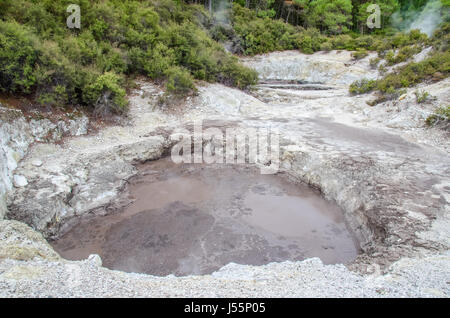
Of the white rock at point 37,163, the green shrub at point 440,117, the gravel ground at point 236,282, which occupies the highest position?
the green shrub at point 440,117

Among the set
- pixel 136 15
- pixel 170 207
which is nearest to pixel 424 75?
pixel 170 207

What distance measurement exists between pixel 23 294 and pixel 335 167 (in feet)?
31.3

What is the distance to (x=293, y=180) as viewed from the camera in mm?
11102

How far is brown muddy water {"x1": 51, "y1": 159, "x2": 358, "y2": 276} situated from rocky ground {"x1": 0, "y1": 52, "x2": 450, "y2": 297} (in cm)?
61

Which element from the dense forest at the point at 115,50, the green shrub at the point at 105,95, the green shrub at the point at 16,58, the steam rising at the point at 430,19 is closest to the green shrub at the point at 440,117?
the dense forest at the point at 115,50

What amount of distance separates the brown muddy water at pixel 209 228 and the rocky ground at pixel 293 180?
611mm

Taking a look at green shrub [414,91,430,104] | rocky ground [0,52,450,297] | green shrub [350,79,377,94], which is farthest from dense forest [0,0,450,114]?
green shrub [414,91,430,104]

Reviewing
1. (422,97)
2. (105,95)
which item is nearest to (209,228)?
(105,95)

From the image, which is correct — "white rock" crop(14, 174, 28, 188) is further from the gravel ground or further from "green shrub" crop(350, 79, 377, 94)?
"green shrub" crop(350, 79, 377, 94)

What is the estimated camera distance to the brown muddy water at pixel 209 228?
7273 mm

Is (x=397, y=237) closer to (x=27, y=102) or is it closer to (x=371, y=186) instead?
(x=371, y=186)

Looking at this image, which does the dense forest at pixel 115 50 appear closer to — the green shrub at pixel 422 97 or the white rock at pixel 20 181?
the green shrub at pixel 422 97

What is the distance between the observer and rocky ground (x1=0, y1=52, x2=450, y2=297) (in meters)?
4.72

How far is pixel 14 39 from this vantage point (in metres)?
10.5
